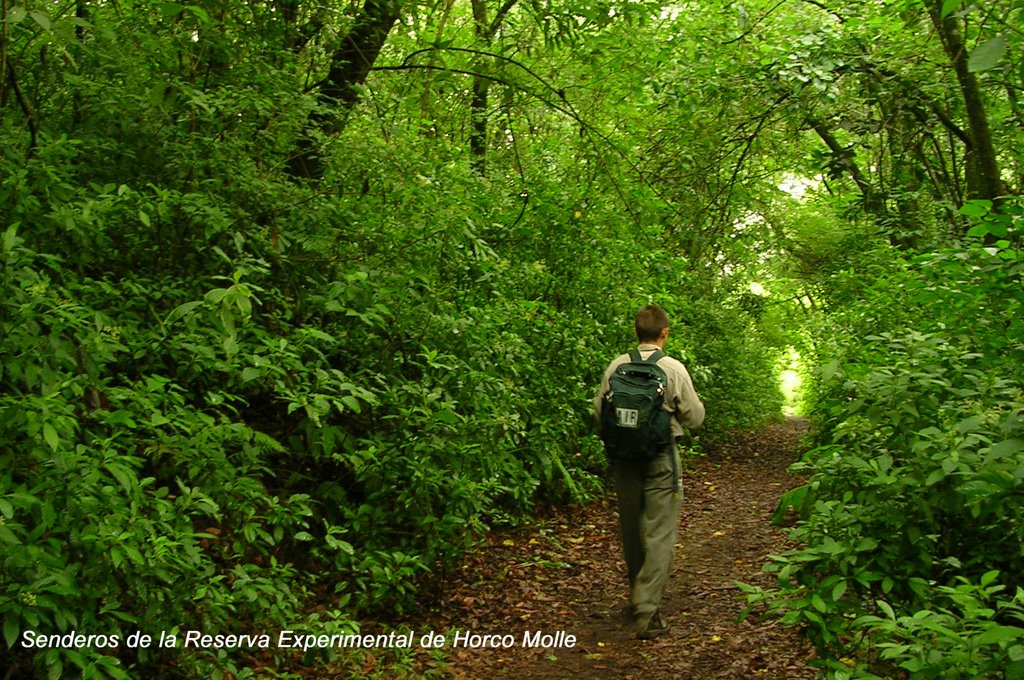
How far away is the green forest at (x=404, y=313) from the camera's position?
12.4ft

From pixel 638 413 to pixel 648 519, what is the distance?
29.2 inches

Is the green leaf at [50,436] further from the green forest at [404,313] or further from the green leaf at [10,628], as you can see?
the green leaf at [10,628]

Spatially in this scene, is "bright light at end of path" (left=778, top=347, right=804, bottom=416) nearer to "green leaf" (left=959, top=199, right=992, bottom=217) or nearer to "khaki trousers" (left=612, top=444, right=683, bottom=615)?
"khaki trousers" (left=612, top=444, right=683, bottom=615)

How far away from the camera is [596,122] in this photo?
10.4m

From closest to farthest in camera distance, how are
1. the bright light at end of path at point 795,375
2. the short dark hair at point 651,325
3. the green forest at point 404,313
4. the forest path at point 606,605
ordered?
the green forest at point 404,313, the forest path at point 606,605, the short dark hair at point 651,325, the bright light at end of path at point 795,375

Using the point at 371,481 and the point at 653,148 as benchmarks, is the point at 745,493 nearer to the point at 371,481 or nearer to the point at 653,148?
the point at 653,148

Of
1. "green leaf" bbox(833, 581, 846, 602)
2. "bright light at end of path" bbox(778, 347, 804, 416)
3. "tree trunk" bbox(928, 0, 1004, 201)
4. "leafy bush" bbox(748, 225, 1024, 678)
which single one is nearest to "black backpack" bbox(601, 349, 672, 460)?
"leafy bush" bbox(748, 225, 1024, 678)

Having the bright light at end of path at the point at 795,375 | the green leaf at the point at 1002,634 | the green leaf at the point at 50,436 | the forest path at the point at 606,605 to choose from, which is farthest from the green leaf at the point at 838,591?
the bright light at end of path at the point at 795,375

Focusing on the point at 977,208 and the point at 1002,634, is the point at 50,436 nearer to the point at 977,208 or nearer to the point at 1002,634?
the point at 1002,634

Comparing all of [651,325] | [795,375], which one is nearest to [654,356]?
[651,325]

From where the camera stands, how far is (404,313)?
6.41 meters

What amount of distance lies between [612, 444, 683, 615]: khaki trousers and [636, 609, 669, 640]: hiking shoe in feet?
0.12

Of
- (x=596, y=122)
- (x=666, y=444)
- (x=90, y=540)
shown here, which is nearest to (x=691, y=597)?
(x=666, y=444)

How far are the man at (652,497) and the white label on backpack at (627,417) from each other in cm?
22
